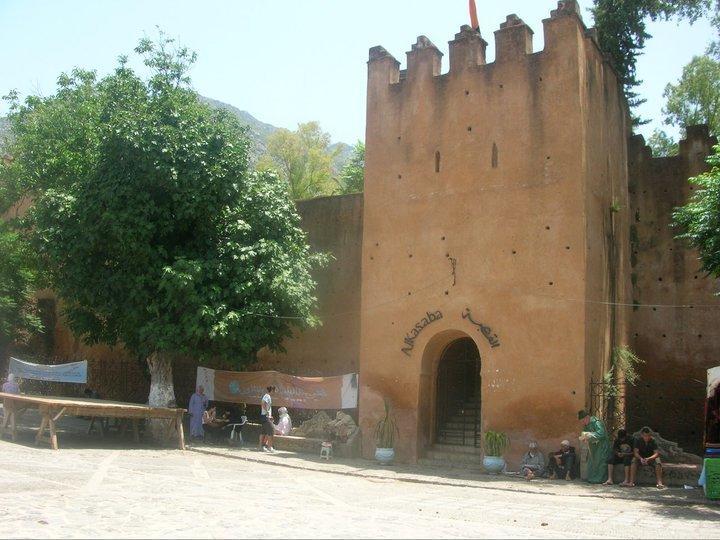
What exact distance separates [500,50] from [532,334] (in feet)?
21.3

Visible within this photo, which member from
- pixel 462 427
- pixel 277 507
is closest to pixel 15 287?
pixel 462 427

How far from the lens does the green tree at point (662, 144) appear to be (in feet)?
106

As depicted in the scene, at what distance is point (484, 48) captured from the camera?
17562 millimetres

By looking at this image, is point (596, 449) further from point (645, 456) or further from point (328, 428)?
point (328, 428)

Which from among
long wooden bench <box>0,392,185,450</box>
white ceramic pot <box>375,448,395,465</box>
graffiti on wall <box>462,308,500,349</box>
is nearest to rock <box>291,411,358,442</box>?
white ceramic pot <box>375,448,395,465</box>

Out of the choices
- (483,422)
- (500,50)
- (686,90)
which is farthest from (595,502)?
(686,90)

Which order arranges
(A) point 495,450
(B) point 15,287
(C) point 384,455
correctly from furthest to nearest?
1. (B) point 15,287
2. (C) point 384,455
3. (A) point 495,450

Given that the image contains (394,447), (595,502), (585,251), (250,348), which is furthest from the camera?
(250,348)

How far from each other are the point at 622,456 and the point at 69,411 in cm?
1120

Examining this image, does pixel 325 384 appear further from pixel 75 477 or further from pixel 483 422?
pixel 75 477

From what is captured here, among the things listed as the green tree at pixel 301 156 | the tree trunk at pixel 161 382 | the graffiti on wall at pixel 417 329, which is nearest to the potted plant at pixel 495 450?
the graffiti on wall at pixel 417 329

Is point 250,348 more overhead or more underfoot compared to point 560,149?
more underfoot

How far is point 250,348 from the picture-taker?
18.5m

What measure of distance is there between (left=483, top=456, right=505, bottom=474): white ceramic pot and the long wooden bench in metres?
7.13
